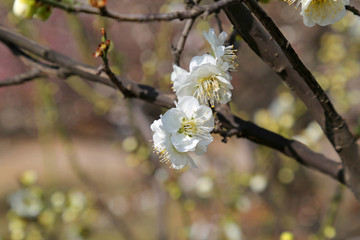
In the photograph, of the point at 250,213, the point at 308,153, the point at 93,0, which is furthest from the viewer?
the point at 250,213

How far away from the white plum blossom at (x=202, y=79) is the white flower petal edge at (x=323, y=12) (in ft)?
0.69

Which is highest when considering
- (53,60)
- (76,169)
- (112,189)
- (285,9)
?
(285,9)

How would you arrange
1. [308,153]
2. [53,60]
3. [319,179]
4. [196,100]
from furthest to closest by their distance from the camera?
[319,179] < [53,60] < [308,153] < [196,100]

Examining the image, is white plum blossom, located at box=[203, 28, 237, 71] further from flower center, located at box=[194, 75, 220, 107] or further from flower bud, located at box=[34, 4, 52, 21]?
flower bud, located at box=[34, 4, 52, 21]

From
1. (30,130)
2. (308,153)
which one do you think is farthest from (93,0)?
(30,130)

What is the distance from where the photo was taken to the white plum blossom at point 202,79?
785 mm

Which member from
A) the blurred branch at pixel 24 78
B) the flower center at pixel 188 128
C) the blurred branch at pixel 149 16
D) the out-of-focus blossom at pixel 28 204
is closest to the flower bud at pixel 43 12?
the blurred branch at pixel 149 16

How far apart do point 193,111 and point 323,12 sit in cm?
36

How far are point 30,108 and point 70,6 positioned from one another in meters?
9.32

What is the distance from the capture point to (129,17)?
66 centimetres

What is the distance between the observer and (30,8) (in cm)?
79

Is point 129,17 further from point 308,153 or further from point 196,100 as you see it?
point 308,153

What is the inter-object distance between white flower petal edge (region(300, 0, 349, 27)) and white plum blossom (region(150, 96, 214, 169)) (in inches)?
11.6

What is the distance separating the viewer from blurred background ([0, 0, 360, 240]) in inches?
83.1
